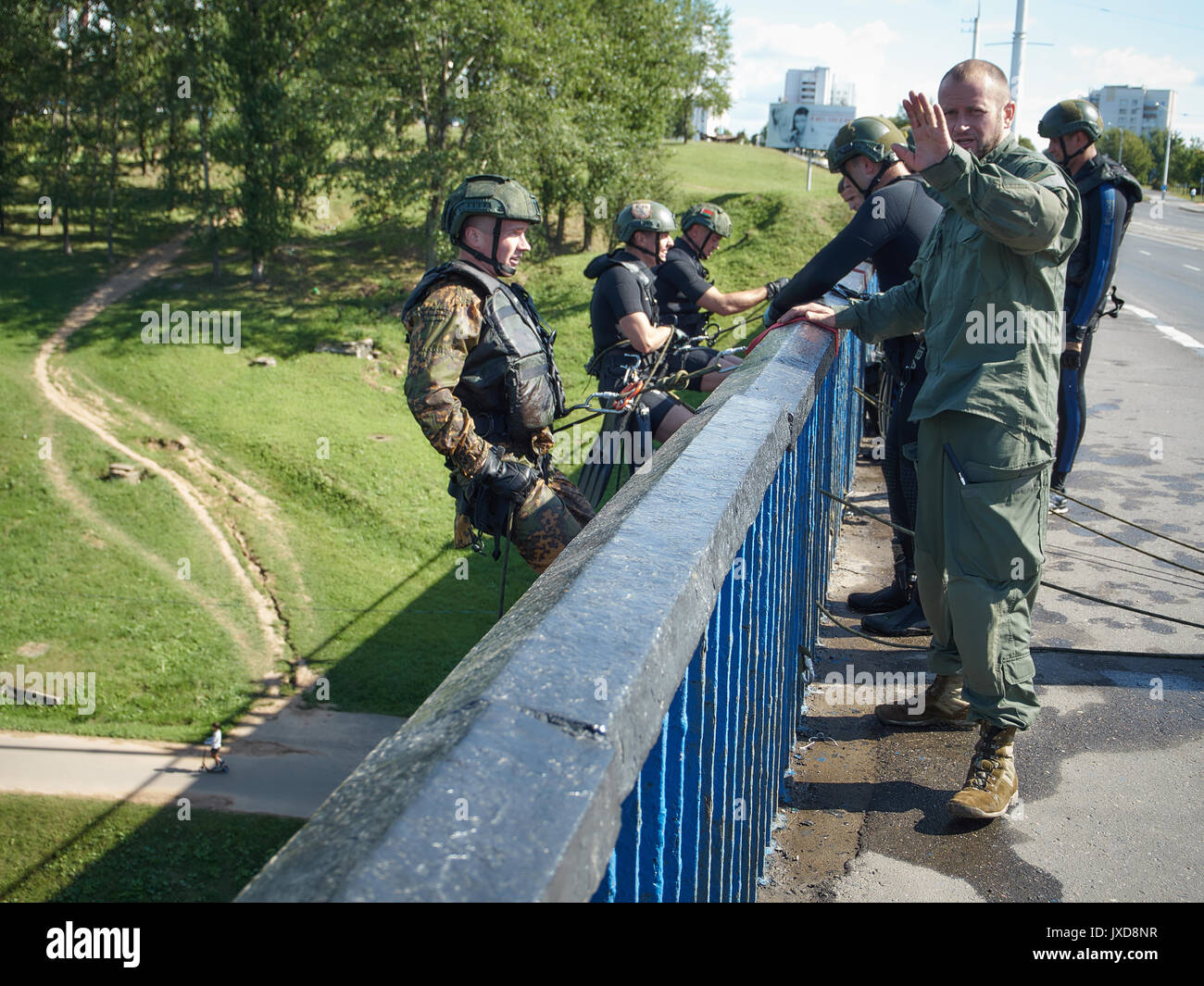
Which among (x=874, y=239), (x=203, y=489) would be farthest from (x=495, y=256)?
(x=203, y=489)

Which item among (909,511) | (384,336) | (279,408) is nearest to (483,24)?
(384,336)

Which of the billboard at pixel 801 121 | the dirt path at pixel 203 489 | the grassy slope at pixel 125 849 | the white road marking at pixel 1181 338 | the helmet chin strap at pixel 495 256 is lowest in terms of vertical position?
the grassy slope at pixel 125 849

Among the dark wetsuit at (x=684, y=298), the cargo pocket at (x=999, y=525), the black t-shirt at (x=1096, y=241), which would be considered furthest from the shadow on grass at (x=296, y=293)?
the cargo pocket at (x=999, y=525)

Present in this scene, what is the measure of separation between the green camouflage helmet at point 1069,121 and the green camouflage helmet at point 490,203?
11.0 ft

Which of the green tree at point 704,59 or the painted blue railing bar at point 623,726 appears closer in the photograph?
the painted blue railing bar at point 623,726

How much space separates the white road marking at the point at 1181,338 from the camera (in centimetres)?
1186

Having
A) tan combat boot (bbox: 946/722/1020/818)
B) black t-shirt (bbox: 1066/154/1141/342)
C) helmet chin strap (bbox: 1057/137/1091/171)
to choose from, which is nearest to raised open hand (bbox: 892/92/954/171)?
tan combat boot (bbox: 946/722/1020/818)

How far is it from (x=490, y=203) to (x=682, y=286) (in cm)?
375

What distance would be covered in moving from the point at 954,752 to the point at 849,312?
1539 mm

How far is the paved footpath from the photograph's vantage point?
12.8m

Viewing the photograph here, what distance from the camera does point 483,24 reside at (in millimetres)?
24938

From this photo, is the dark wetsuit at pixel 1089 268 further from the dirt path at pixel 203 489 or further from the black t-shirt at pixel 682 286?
the dirt path at pixel 203 489

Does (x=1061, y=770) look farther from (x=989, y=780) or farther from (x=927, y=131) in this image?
(x=927, y=131)
